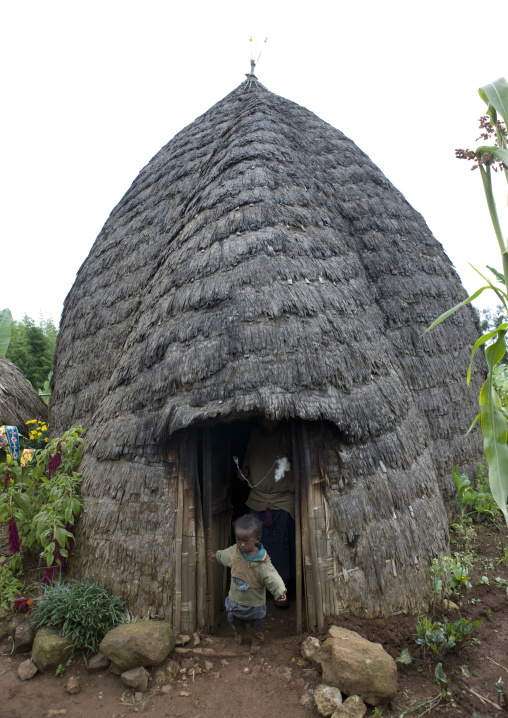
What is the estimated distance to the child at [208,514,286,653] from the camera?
3.40 metres

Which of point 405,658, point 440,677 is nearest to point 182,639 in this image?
point 405,658

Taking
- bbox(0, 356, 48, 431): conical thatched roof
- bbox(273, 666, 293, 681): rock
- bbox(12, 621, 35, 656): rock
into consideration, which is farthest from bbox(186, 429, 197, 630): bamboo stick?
bbox(0, 356, 48, 431): conical thatched roof

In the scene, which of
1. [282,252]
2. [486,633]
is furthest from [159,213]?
[486,633]

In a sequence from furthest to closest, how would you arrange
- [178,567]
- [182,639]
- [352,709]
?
[178,567], [182,639], [352,709]

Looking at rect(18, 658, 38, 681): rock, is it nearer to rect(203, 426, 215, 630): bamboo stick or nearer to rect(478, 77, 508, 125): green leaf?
rect(203, 426, 215, 630): bamboo stick

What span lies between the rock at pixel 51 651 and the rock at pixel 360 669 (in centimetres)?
190

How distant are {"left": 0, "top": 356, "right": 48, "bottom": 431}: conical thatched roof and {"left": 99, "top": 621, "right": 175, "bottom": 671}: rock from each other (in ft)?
15.5

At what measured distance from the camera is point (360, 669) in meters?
2.87

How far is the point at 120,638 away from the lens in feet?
10.6

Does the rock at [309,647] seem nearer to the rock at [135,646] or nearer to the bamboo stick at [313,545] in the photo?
the bamboo stick at [313,545]

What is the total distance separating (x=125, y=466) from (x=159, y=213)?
3928mm

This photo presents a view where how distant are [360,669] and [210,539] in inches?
58.5

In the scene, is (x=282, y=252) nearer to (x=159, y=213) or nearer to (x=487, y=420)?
(x=487, y=420)

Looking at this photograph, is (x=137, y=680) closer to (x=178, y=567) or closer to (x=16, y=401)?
(x=178, y=567)
